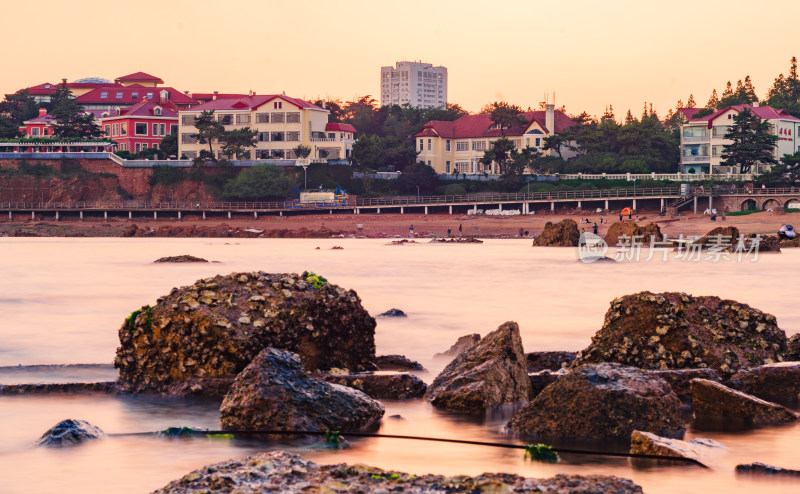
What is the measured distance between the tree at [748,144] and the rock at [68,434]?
353 feet

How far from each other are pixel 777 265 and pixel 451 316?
982 inches

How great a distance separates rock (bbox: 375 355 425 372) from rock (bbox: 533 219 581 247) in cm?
5530

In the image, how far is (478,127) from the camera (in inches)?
5492

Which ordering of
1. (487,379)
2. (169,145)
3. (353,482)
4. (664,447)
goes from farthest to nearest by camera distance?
1. (169,145)
2. (487,379)
3. (664,447)
4. (353,482)

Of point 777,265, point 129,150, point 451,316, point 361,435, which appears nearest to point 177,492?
point 361,435

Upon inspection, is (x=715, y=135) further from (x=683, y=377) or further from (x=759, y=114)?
(x=683, y=377)

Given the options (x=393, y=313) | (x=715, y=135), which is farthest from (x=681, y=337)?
(x=715, y=135)

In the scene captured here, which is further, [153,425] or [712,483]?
[153,425]

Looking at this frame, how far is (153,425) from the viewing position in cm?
1025

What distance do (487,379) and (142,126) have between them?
135 metres

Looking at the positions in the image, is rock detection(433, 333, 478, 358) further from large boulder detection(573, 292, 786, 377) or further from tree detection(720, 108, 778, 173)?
tree detection(720, 108, 778, 173)

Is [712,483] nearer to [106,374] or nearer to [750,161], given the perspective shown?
[106,374]

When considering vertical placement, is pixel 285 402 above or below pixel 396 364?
above

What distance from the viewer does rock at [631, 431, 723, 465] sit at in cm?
845
